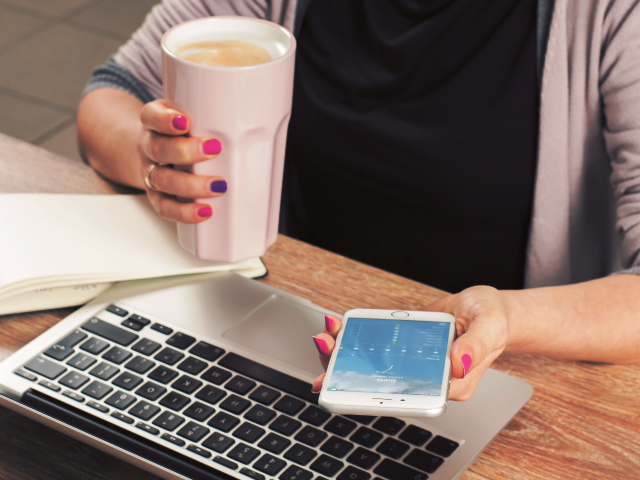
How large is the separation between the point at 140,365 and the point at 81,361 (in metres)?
0.05

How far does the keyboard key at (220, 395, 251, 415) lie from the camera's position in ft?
1.68

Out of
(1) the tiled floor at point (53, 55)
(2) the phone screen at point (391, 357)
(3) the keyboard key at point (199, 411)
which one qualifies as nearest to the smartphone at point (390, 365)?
(2) the phone screen at point (391, 357)

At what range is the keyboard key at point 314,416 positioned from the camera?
0.51 m

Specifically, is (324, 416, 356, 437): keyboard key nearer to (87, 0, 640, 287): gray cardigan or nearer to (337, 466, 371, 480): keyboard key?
(337, 466, 371, 480): keyboard key

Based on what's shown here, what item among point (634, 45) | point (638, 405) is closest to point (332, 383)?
point (638, 405)

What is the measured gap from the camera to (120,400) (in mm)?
517

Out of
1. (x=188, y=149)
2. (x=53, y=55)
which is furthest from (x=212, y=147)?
(x=53, y=55)

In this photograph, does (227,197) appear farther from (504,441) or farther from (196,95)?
(504,441)

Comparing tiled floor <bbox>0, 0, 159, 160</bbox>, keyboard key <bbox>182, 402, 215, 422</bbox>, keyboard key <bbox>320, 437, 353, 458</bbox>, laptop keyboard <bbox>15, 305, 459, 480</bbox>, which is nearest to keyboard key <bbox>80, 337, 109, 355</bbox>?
laptop keyboard <bbox>15, 305, 459, 480</bbox>

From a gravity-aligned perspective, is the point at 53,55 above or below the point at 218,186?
below

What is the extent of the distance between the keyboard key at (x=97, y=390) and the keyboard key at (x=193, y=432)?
72 millimetres

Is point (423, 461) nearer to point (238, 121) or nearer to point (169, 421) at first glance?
point (169, 421)

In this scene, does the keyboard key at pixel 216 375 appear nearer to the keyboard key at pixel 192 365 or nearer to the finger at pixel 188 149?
the keyboard key at pixel 192 365

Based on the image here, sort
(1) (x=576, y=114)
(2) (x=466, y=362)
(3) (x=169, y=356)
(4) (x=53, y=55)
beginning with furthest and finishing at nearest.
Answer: (4) (x=53, y=55) < (1) (x=576, y=114) < (3) (x=169, y=356) < (2) (x=466, y=362)
